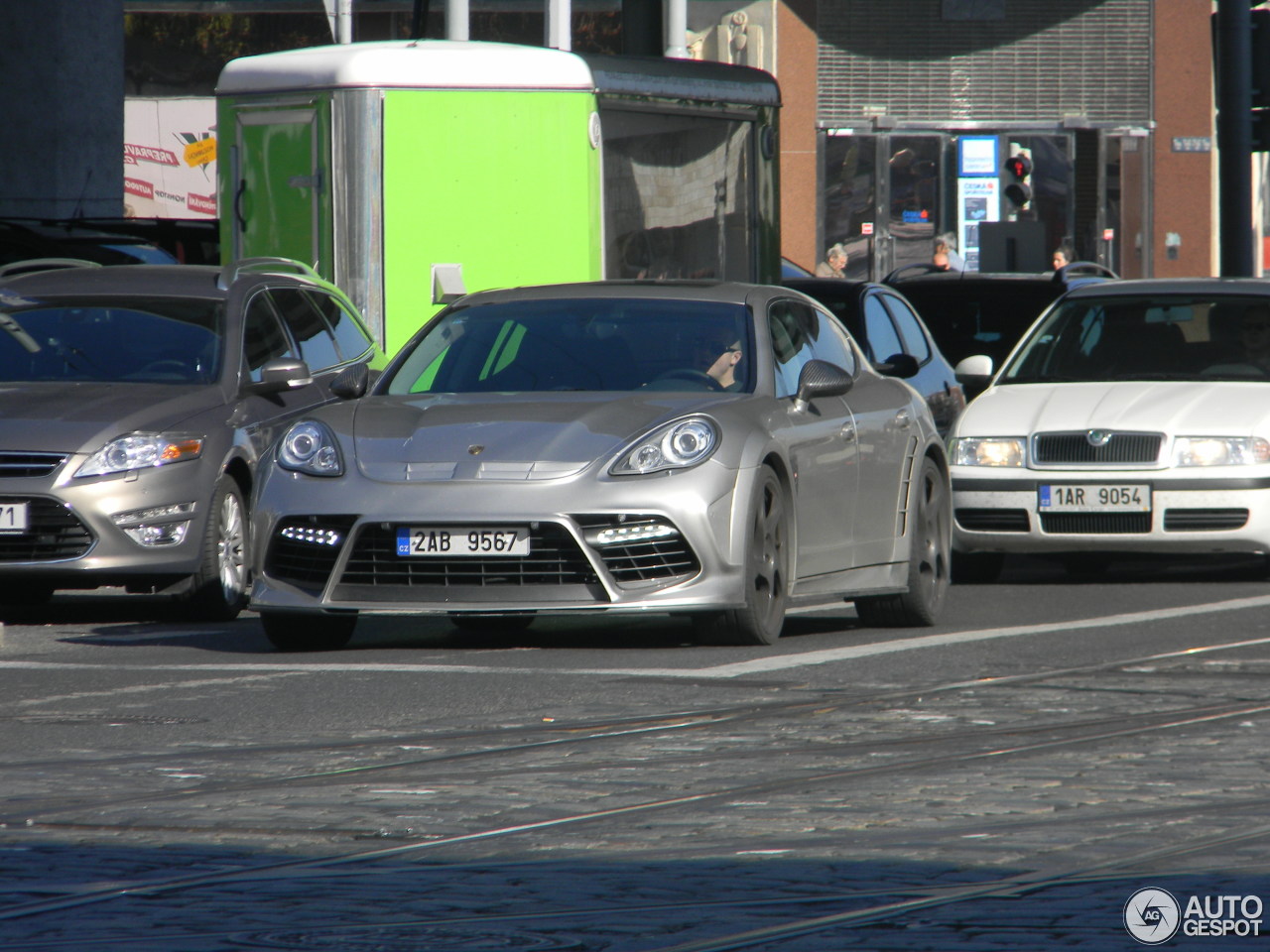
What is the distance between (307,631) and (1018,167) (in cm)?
3464

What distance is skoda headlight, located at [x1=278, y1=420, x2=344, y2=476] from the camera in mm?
9289

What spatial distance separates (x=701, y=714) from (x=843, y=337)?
12.5 feet

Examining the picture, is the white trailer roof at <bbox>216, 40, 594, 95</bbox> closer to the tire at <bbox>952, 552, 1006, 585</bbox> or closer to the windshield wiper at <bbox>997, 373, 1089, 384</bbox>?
the windshield wiper at <bbox>997, 373, 1089, 384</bbox>

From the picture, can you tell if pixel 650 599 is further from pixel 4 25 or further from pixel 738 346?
pixel 4 25

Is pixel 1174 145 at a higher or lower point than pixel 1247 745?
higher

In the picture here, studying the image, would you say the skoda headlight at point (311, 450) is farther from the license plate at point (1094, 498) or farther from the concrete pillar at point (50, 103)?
the concrete pillar at point (50, 103)

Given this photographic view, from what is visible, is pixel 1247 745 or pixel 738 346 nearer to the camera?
pixel 1247 745

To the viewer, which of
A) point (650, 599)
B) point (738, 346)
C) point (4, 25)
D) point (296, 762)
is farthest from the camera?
point (4, 25)

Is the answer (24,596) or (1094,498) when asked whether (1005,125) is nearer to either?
(1094,498)

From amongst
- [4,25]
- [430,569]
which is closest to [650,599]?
[430,569]

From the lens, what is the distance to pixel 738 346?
10.0 meters

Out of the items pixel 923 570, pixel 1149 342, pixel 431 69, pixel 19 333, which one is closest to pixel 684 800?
pixel 923 570

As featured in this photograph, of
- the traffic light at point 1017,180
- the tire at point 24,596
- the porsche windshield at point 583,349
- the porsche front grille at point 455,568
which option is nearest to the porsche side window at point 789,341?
the porsche windshield at point 583,349

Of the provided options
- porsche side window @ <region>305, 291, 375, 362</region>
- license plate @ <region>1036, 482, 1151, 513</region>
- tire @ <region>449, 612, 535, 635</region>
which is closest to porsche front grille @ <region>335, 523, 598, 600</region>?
tire @ <region>449, 612, 535, 635</region>
